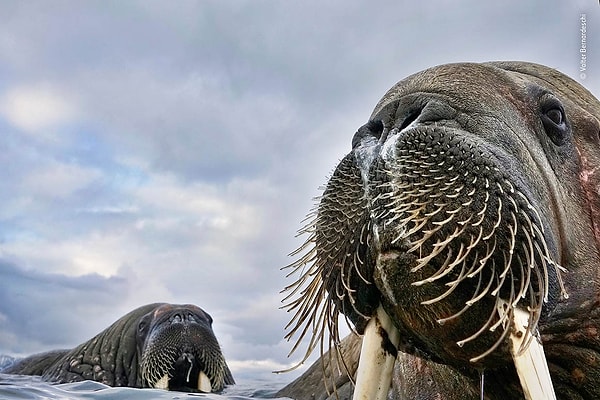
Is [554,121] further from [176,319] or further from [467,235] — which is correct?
[176,319]

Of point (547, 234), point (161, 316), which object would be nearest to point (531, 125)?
point (547, 234)

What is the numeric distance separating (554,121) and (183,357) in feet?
21.8

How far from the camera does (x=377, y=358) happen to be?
3.60 m

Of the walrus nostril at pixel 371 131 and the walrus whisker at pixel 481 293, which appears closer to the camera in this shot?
the walrus whisker at pixel 481 293

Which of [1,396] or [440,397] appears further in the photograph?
[1,396]

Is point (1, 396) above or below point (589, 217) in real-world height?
below

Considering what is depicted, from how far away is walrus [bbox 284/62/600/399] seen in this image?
3.31 metres

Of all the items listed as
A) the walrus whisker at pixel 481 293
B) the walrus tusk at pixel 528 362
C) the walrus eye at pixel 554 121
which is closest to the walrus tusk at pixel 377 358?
the walrus whisker at pixel 481 293

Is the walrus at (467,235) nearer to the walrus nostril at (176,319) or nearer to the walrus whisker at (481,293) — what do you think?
the walrus whisker at (481,293)

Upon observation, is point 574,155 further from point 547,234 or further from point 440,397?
point 440,397

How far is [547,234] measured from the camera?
11.5 ft

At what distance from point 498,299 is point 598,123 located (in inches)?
68.7

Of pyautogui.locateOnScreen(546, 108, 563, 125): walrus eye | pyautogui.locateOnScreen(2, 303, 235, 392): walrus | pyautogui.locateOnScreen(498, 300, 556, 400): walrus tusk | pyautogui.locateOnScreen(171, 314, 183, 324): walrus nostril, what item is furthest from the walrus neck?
pyautogui.locateOnScreen(171, 314, 183, 324): walrus nostril

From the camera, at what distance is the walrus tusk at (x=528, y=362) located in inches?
123
